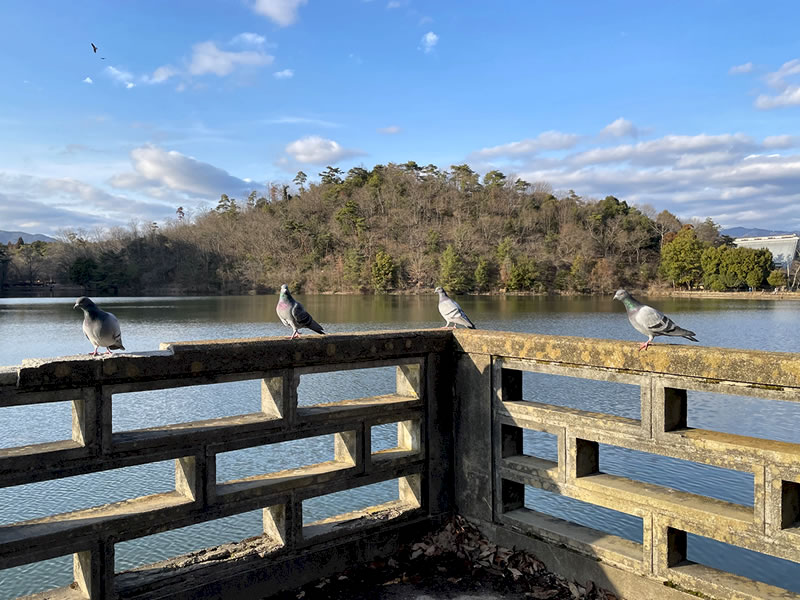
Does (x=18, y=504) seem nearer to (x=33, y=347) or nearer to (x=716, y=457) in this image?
(x=716, y=457)

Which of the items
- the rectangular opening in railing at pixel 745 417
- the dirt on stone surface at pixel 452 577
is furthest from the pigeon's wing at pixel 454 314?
the rectangular opening in railing at pixel 745 417

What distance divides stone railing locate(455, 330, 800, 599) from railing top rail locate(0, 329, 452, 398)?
59cm

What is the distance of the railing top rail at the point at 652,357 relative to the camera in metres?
3.04

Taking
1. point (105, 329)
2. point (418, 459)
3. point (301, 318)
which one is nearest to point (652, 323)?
point (418, 459)

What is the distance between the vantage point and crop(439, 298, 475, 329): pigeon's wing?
5.73 meters

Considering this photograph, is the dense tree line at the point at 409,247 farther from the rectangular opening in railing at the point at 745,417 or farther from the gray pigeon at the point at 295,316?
the gray pigeon at the point at 295,316

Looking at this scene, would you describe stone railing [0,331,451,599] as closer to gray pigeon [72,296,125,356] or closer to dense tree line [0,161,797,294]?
gray pigeon [72,296,125,356]

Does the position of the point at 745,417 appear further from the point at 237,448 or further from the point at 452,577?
the point at 237,448

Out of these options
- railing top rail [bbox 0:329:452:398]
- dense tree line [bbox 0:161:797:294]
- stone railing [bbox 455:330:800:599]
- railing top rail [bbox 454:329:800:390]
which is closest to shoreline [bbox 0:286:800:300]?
dense tree line [bbox 0:161:797:294]

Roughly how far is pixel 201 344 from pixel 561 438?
7.59ft

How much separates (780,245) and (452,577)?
386 ft

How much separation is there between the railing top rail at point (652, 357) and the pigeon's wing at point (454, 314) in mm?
1069

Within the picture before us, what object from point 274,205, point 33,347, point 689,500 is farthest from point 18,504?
point 274,205

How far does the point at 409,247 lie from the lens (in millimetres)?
105500
